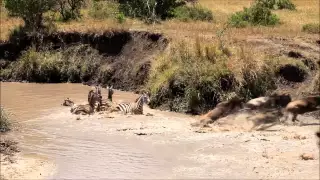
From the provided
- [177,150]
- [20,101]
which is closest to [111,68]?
[20,101]

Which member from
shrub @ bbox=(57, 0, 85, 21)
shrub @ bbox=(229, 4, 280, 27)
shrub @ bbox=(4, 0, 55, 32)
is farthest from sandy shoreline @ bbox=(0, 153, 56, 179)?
shrub @ bbox=(57, 0, 85, 21)

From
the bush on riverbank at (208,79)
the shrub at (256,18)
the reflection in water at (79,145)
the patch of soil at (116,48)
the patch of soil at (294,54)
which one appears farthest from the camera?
the shrub at (256,18)

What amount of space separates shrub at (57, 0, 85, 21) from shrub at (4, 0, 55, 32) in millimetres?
2788

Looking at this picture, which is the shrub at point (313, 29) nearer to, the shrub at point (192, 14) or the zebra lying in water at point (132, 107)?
the shrub at point (192, 14)

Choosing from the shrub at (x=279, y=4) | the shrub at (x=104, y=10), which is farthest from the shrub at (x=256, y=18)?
the shrub at (x=279, y=4)

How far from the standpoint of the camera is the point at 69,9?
33.1 metres

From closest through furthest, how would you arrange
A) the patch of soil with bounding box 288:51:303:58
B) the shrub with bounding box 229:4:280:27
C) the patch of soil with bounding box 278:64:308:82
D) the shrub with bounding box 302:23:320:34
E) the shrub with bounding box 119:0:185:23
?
the patch of soil with bounding box 278:64:308:82 < the patch of soil with bounding box 288:51:303:58 < the shrub with bounding box 302:23:320:34 < the shrub with bounding box 229:4:280:27 < the shrub with bounding box 119:0:185:23

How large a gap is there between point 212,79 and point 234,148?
224 inches

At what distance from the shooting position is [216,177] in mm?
11273

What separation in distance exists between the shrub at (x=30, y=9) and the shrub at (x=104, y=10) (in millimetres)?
4033

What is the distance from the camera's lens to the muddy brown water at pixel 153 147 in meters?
11.7

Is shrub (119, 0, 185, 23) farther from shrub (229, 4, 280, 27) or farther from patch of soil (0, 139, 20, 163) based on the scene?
patch of soil (0, 139, 20, 163)

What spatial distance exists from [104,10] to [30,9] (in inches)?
241

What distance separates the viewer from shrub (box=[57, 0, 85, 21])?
32.0 metres
